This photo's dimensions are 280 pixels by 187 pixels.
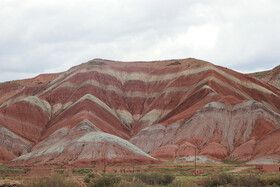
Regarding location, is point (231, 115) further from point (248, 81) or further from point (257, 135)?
point (248, 81)

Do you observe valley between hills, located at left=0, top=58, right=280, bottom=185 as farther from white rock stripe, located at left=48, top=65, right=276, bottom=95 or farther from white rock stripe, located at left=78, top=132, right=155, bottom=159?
white rock stripe, located at left=48, top=65, right=276, bottom=95

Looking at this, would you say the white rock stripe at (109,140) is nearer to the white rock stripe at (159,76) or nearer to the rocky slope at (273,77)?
the white rock stripe at (159,76)

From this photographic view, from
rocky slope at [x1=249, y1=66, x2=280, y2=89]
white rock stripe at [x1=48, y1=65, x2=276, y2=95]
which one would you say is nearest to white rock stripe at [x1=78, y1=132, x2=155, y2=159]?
white rock stripe at [x1=48, y1=65, x2=276, y2=95]

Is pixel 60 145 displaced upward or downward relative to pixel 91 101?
downward

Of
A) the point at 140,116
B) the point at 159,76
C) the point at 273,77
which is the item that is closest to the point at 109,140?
the point at 140,116

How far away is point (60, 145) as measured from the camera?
79000mm

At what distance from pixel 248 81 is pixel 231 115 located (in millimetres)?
34508

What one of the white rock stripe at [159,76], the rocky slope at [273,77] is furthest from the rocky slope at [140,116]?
the rocky slope at [273,77]

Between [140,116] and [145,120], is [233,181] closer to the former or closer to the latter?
[145,120]

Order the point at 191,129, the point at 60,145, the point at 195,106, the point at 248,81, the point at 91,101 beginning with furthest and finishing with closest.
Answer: the point at 248,81, the point at 91,101, the point at 195,106, the point at 191,129, the point at 60,145

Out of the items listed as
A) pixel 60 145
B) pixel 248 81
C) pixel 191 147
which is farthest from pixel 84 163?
pixel 248 81

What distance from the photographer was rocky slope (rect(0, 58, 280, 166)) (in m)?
75.7

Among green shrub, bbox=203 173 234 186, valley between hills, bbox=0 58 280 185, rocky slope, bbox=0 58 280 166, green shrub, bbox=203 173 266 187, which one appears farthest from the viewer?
rocky slope, bbox=0 58 280 166

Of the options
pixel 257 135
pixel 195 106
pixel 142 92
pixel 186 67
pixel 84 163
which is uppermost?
pixel 186 67
